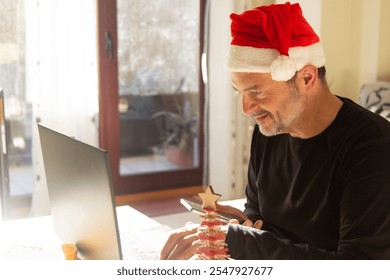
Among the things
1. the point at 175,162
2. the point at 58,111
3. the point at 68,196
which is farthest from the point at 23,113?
the point at 68,196

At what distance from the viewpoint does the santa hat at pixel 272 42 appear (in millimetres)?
1317

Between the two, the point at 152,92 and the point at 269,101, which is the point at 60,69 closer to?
the point at 152,92

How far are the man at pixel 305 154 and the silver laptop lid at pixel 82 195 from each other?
144 mm

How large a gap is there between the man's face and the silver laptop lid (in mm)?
468

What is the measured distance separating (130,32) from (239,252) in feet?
9.50

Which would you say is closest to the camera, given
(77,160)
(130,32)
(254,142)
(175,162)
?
(77,160)

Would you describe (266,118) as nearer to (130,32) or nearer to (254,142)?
(254,142)

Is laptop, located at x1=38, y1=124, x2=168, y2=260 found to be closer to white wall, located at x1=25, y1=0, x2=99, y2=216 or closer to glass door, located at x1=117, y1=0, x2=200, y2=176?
white wall, located at x1=25, y1=0, x2=99, y2=216

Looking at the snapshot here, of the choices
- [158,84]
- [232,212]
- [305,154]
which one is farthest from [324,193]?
[158,84]

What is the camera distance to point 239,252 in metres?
1.19

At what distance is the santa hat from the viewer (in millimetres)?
1317

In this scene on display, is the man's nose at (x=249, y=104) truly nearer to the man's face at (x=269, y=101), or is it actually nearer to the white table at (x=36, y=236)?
the man's face at (x=269, y=101)

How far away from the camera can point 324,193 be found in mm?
1376

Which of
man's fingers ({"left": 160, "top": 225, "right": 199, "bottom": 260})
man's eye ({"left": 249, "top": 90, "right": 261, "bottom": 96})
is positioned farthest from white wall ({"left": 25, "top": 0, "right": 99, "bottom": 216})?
man's fingers ({"left": 160, "top": 225, "right": 199, "bottom": 260})
